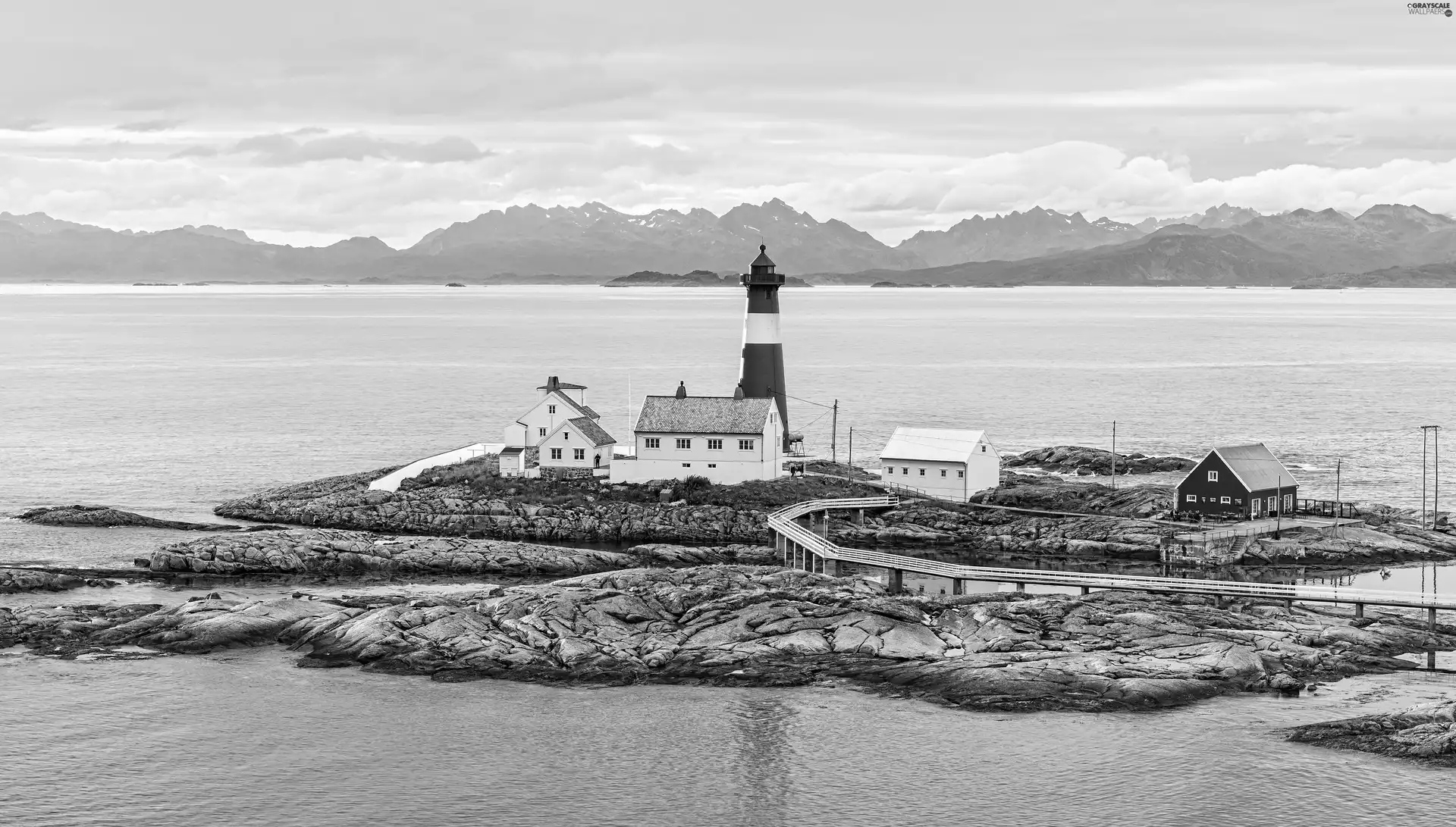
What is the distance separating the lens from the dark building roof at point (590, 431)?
6788 cm

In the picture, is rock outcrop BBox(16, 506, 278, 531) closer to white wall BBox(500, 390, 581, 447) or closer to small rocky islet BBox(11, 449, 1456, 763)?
small rocky islet BBox(11, 449, 1456, 763)

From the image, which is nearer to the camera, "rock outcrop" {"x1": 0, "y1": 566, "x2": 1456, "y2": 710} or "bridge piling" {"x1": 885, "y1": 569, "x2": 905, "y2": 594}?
"rock outcrop" {"x1": 0, "y1": 566, "x2": 1456, "y2": 710}

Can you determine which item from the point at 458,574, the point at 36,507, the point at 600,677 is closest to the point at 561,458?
the point at 458,574

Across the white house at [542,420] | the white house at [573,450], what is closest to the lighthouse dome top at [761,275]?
the white house at [542,420]

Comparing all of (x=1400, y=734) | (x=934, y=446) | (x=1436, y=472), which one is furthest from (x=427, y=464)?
(x=1400, y=734)

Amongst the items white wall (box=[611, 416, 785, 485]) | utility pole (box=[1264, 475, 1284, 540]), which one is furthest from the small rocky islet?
white wall (box=[611, 416, 785, 485])

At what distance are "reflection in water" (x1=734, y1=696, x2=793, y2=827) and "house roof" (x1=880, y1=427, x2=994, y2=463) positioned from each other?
1145 inches

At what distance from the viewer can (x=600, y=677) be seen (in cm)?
4038

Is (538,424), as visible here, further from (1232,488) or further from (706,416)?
(1232,488)

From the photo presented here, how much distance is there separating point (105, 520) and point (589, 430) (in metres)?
20.7

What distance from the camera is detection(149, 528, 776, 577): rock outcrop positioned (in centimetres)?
5334

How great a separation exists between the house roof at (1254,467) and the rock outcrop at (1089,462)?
12.6m

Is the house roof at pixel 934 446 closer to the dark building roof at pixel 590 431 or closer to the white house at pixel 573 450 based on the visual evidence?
the dark building roof at pixel 590 431

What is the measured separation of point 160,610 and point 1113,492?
130 feet
